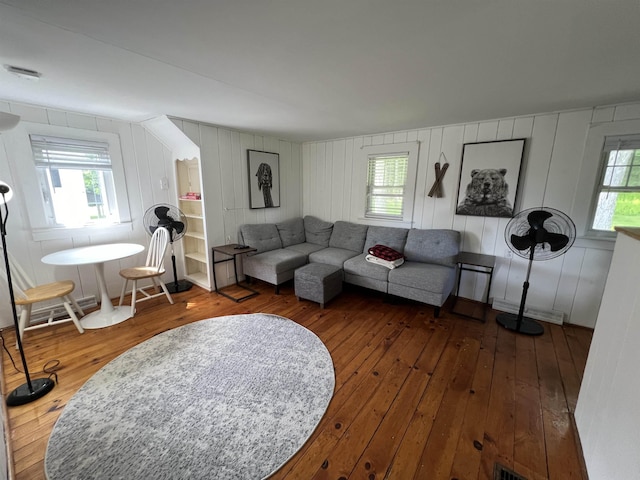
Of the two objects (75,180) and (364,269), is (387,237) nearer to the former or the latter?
(364,269)

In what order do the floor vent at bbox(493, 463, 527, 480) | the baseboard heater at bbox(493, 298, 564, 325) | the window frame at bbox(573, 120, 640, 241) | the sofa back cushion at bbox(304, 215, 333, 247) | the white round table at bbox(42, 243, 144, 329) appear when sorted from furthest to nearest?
the sofa back cushion at bbox(304, 215, 333, 247)
the baseboard heater at bbox(493, 298, 564, 325)
the white round table at bbox(42, 243, 144, 329)
the window frame at bbox(573, 120, 640, 241)
the floor vent at bbox(493, 463, 527, 480)

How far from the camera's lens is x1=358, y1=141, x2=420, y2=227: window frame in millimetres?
3576

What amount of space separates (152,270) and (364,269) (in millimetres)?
2621

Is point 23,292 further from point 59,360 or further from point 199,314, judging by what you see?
point 199,314

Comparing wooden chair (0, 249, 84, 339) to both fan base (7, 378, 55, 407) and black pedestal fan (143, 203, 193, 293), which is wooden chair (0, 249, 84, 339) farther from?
black pedestal fan (143, 203, 193, 293)

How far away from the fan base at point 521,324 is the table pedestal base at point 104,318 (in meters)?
4.15

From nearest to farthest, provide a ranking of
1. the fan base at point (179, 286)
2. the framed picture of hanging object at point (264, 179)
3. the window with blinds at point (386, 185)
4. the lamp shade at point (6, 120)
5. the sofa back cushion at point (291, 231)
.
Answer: the lamp shade at point (6, 120)
the fan base at point (179, 286)
the window with blinds at point (386, 185)
the framed picture of hanging object at point (264, 179)
the sofa back cushion at point (291, 231)

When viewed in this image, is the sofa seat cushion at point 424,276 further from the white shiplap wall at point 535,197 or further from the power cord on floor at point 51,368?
the power cord on floor at point 51,368

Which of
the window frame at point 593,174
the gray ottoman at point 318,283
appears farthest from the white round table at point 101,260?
the window frame at point 593,174

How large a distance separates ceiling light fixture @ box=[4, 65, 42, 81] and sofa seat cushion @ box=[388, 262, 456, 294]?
3.58m

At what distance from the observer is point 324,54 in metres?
1.55

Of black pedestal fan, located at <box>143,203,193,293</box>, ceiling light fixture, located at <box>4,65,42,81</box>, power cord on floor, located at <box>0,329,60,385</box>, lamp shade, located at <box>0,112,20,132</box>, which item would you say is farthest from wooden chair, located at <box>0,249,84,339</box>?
ceiling light fixture, located at <box>4,65,42,81</box>

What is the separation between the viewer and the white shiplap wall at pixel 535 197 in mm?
2615

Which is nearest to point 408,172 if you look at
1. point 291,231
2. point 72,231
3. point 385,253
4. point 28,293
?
point 385,253
